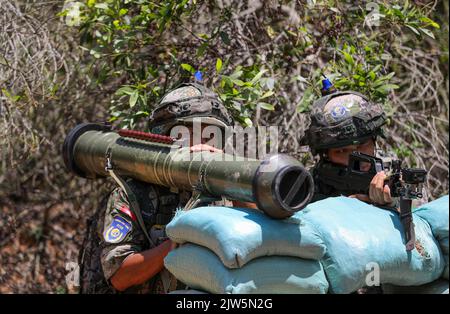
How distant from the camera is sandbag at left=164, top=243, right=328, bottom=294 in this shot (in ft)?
9.60

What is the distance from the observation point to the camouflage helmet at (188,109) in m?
3.81

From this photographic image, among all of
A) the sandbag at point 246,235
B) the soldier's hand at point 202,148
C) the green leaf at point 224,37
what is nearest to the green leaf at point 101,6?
the green leaf at point 224,37

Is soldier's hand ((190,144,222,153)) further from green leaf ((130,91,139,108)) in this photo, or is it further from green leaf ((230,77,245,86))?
green leaf ((130,91,139,108))

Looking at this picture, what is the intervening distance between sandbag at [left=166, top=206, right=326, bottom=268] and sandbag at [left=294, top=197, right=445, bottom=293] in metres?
0.07

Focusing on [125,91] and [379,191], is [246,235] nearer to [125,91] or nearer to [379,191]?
[379,191]

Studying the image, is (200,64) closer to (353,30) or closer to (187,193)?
(353,30)

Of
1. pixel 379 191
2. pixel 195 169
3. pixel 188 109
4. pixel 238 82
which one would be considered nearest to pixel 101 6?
pixel 238 82

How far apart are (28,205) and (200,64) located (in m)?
2.24

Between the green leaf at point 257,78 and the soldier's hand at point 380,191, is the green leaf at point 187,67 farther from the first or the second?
the soldier's hand at point 380,191

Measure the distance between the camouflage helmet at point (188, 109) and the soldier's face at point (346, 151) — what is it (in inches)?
21.0

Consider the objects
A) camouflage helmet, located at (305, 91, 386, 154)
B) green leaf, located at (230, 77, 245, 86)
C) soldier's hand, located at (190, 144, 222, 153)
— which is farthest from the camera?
green leaf, located at (230, 77, 245, 86)

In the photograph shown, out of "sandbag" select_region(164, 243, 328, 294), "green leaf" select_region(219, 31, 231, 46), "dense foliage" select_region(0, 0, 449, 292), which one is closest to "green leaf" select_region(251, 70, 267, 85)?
"dense foliage" select_region(0, 0, 449, 292)

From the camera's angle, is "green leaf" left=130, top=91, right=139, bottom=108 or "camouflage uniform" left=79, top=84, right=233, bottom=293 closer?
"camouflage uniform" left=79, top=84, right=233, bottom=293

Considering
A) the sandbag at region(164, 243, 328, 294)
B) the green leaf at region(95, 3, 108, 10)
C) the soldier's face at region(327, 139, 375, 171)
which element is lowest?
the sandbag at region(164, 243, 328, 294)
